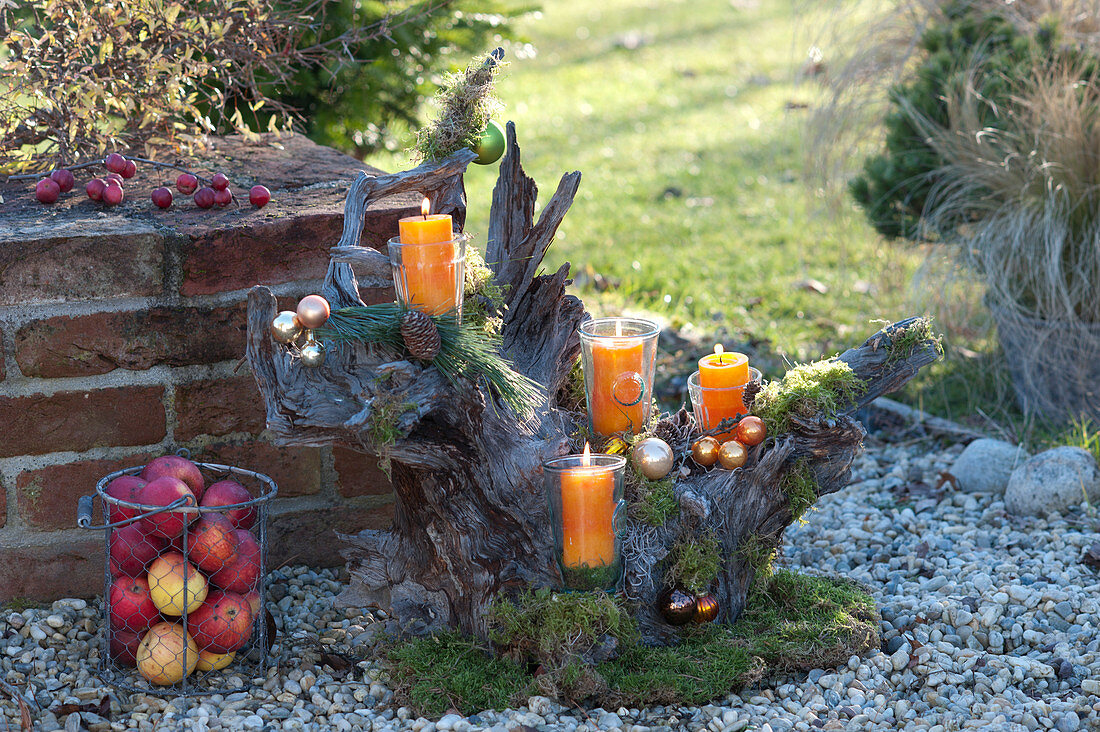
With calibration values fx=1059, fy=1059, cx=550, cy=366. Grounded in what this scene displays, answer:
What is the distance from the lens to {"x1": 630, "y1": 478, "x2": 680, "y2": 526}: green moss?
209cm

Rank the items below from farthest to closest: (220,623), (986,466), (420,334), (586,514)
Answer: (986,466) < (220,623) < (586,514) < (420,334)

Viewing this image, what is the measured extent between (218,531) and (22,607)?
2.10ft

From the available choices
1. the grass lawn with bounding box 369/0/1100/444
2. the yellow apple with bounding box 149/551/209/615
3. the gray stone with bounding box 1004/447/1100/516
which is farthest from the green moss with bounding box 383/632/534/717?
the grass lawn with bounding box 369/0/1100/444

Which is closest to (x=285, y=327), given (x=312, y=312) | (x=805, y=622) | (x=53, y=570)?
(x=312, y=312)

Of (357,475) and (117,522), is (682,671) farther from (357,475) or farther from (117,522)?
(117,522)

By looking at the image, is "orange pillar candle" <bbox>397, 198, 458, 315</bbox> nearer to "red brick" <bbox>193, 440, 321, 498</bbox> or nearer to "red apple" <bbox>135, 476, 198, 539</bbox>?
"red apple" <bbox>135, 476, 198, 539</bbox>

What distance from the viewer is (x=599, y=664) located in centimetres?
199

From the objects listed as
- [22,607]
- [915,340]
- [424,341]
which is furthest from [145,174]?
[915,340]

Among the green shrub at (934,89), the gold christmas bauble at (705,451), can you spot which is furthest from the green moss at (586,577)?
the green shrub at (934,89)

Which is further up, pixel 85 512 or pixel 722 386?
pixel 722 386

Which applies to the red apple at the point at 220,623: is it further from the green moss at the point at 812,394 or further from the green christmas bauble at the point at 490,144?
the green moss at the point at 812,394

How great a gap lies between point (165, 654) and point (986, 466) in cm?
233

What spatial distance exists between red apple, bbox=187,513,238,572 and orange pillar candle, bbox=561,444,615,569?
66 cm

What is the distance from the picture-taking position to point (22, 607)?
7.75 ft
